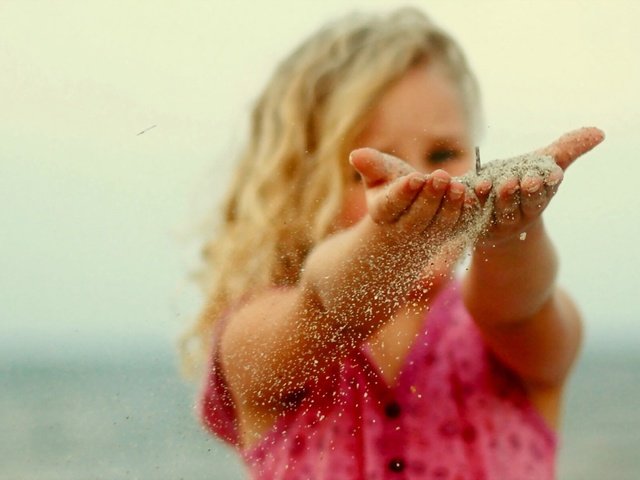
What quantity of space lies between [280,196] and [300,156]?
0.03 m

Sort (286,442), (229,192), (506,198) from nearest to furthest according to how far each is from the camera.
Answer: (506,198), (286,442), (229,192)

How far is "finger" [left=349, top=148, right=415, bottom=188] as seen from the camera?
377 millimetres

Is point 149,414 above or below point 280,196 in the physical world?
below

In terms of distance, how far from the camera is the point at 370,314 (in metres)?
0.49

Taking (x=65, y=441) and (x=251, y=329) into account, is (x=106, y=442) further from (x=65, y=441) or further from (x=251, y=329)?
(x=251, y=329)

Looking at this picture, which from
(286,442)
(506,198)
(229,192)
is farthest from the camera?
(229,192)

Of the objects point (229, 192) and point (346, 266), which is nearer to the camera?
point (346, 266)

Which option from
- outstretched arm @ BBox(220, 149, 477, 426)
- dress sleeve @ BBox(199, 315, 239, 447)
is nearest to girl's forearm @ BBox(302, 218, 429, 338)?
outstretched arm @ BBox(220, 149, 477, 426)

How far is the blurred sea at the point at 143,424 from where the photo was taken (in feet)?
1.97

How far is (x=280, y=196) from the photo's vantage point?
24.8 inches

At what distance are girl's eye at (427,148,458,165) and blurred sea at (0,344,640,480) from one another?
0.65 ft

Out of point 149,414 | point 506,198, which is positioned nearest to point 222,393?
point 149,414

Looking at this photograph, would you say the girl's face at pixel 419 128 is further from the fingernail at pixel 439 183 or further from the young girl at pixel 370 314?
the fingernail at pixel 439 183

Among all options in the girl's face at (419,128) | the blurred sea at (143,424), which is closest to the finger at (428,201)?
the girl's face at (419,128)
